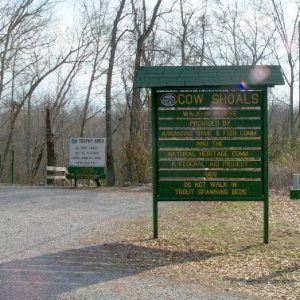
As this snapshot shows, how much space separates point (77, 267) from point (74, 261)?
351 millimetres

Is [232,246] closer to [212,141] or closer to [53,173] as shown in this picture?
[212,141]

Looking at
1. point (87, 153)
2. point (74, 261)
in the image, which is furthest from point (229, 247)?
point (87, 153)

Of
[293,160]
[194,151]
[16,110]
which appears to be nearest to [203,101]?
[194,151]

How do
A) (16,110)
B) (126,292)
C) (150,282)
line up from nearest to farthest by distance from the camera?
(126,292) < (150,282) < (16,110)

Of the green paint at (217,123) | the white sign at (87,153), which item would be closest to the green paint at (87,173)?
the white sign at (87,153)

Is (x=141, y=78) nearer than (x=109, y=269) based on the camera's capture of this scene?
No

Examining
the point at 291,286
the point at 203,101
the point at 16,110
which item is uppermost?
the point at 16,110

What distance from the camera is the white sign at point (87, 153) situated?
792 inches

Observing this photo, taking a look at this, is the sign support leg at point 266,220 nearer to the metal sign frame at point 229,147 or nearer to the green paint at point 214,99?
the metal sign frame at point 229,147

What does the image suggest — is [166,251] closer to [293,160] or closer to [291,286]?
[291,286]

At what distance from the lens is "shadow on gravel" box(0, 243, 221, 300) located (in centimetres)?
600

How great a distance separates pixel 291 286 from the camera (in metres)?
6.29

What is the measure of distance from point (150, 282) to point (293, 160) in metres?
18.7

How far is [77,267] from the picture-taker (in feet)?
23.2
